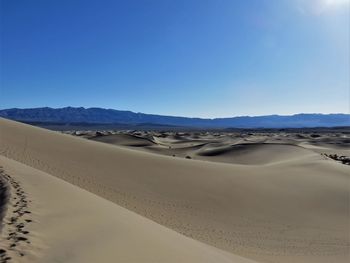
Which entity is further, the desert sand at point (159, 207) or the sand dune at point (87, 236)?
the desert sand at point (159, 207)

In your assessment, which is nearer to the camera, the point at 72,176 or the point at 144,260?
the point at 144,260

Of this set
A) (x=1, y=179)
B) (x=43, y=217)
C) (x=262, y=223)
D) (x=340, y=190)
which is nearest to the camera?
(x=43, y=217)

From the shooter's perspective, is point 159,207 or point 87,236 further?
point 159,207

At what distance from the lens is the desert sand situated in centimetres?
730

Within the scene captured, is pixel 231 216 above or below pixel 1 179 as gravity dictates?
below

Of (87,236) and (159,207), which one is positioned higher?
(87,236)

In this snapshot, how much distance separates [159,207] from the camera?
549 inches

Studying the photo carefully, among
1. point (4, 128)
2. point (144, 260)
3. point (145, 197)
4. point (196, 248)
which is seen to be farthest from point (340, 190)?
point (4, 128)

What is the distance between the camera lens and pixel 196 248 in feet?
27.9

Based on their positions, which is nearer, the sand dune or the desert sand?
the sand dune

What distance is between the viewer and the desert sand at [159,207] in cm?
730

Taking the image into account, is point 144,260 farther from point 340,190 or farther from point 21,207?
point 340,190

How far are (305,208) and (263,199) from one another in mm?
1595

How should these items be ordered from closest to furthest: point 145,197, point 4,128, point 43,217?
point 43,217 → point 145,197 → point 4,128
